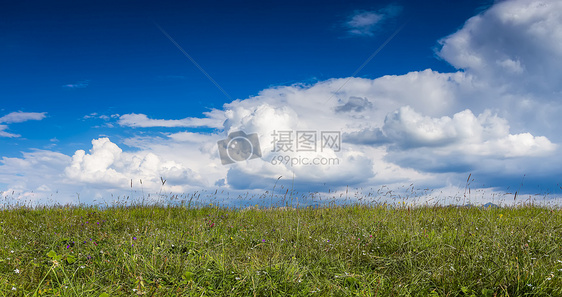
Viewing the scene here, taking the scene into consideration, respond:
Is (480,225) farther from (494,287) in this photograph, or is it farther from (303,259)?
(303,259)

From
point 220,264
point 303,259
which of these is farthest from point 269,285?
point 303,259

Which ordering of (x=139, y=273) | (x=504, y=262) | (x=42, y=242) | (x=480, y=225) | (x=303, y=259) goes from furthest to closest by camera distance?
(x=480, y=225), (x=42, y=242), (x=303, y=259), (x=504, y=262), (x=139, y=273)

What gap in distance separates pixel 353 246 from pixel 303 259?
3.06ft

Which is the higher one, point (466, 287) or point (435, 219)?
point (435, 219)

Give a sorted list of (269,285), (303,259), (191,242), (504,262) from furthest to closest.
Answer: (191,242), (303,259), (504,262), (269,285)

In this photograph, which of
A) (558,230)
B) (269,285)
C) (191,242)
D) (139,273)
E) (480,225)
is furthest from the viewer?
(480,225)

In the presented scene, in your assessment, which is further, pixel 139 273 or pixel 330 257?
pixel 330 257

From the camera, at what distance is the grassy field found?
4062 millimetres

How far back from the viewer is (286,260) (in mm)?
4887

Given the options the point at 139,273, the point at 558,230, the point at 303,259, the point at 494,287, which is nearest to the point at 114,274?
the point at 139,273

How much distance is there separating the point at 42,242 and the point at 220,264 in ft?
12.0

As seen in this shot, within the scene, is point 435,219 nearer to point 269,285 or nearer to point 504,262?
point 504,262

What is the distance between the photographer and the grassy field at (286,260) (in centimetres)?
406

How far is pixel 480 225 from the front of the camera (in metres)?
7.12
